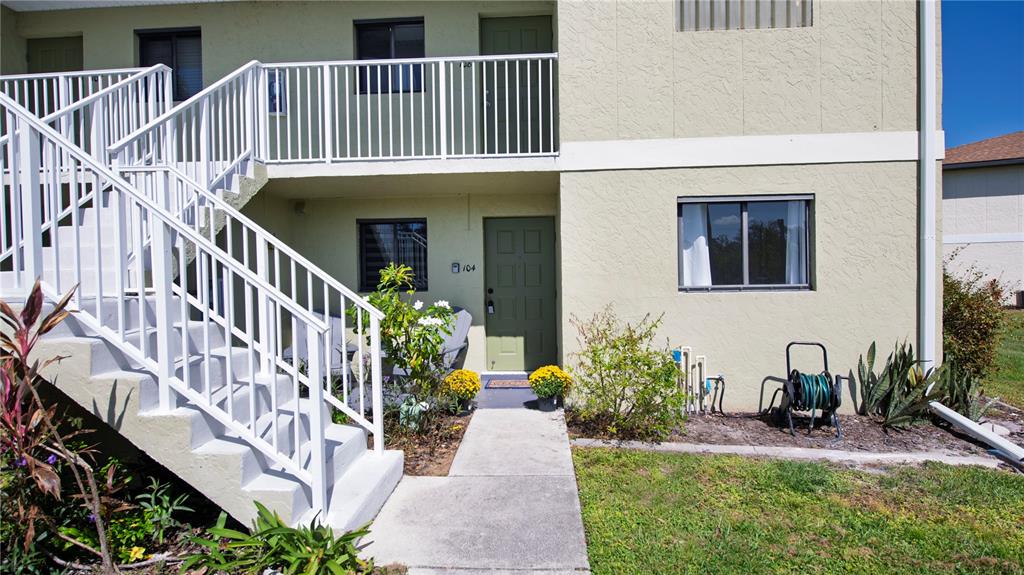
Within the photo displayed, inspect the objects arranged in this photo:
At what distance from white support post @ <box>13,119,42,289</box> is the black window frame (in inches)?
181

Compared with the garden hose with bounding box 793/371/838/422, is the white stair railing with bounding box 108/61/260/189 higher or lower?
higher

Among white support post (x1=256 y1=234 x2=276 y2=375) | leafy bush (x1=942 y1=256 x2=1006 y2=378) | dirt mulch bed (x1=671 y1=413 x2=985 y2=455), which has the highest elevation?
white support post (x1=256 y1=234 x2=276 y2=375)

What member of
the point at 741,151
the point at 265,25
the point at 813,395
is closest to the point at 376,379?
the point at 813,395

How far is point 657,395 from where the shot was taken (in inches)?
204

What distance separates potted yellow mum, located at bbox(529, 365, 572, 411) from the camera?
5.79 m

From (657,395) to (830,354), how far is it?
2288 millimetres

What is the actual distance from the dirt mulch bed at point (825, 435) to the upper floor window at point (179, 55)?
7.27 m

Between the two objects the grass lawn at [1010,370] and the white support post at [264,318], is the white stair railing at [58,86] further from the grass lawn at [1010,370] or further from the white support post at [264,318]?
the grass lawn at [1010,370]

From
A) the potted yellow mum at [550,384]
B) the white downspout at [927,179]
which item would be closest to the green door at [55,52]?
the potted yellow mum at [550,384]

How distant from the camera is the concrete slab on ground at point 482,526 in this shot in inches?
117

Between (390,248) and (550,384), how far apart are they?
346 cm

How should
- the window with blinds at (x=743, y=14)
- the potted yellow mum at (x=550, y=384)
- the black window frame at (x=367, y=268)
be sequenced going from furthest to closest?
1. the black window frame at (x=367, y=268)
2. the window with blinds at (x=743, y=14)
3. the potted yellow mum at (x=550, y=384)

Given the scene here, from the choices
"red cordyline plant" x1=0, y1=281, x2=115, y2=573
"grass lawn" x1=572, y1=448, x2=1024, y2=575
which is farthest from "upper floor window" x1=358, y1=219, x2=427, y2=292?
"red cordyline plant" x1=0, y1=281, x2=115, y2=573

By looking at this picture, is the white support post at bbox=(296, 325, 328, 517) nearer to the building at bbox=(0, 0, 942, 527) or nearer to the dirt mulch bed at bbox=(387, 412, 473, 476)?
the dirt mulch bed at bbox=(387, 412, 473, 476)
